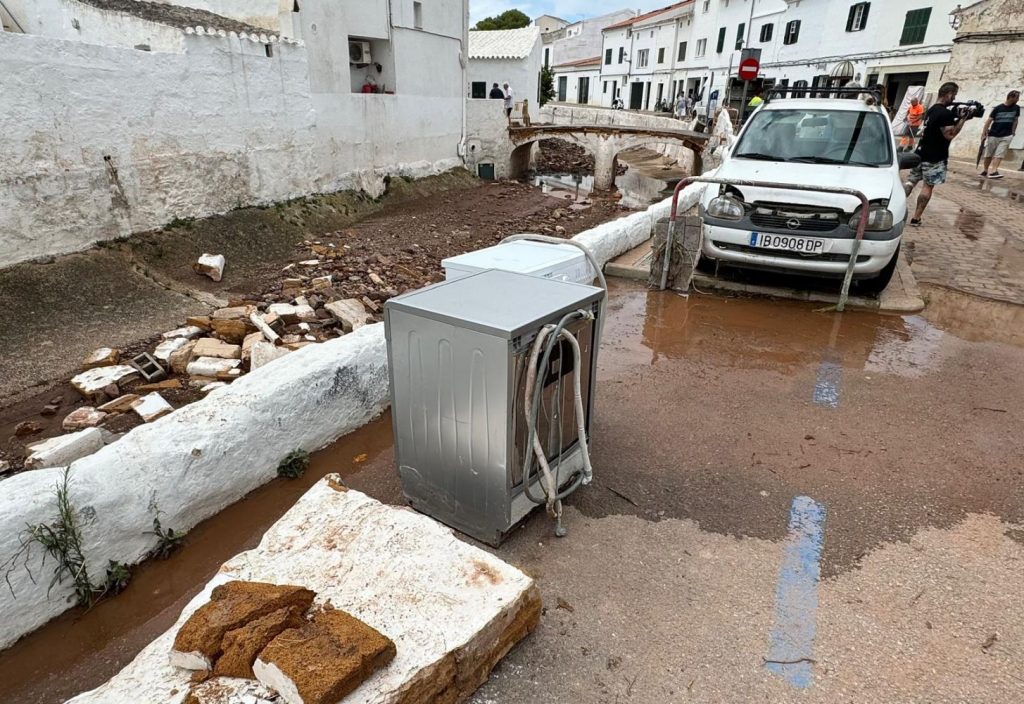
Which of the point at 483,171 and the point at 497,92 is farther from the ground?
the point at 497,92

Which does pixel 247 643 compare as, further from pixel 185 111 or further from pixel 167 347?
pixel 185 111

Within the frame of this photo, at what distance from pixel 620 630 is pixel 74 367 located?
253 inches

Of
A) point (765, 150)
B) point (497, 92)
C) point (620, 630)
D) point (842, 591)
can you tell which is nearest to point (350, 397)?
point (620, 630)

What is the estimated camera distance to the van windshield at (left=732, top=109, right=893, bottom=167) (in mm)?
6332

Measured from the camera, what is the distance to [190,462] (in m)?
2.91

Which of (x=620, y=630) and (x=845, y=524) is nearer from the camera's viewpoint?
(x=620, y=630)

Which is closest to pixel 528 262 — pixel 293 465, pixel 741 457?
pixel 741 457

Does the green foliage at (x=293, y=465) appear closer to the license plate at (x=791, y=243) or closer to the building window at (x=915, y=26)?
the license plate at (x=791, y=243)

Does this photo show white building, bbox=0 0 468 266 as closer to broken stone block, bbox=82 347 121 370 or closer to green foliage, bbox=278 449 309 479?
broken stone block, bbox=82 347 121 370

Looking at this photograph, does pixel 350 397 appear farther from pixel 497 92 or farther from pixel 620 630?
pixel 497 92

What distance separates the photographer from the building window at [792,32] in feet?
99.7

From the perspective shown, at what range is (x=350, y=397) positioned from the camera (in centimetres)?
375

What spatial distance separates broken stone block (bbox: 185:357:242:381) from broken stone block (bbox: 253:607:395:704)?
4033mm

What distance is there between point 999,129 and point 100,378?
17004mm
